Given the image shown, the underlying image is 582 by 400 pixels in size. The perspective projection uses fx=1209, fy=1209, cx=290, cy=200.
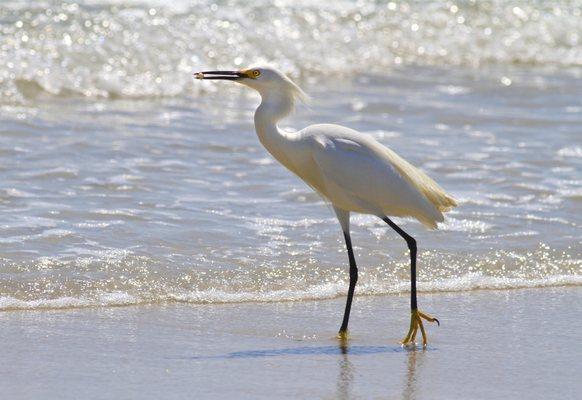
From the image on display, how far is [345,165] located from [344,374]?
3.82 ft

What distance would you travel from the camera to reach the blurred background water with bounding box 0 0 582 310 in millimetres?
6379

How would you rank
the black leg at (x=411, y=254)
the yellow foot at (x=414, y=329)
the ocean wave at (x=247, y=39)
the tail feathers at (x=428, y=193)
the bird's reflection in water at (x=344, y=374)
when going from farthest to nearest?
the ocean wave at (x=247, y=39), the tail feathers at (x=428, y=193), the black leg at (x=411, y=254), the yellow foot at (x=414, y=329), the bird's reflection in water at (x=344, y=374)

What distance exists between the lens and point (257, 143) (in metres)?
9.94

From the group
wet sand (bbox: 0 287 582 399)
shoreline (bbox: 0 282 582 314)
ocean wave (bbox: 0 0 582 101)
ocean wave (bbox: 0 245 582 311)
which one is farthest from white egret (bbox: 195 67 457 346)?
ocean wave (bbox: 0 0 582 101)

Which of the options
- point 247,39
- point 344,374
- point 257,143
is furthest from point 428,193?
point 247,39

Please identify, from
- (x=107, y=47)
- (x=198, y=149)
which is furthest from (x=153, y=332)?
(x=107, y=47)

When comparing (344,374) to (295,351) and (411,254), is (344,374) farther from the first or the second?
(411,254)

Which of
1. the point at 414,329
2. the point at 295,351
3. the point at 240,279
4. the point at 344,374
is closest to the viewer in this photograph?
the point at 344,374

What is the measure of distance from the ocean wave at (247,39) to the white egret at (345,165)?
5.80 m

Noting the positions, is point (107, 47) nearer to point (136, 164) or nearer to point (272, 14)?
point (272, 14)

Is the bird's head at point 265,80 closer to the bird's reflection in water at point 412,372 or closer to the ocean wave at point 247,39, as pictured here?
the bird's reflection in water at point 412,372

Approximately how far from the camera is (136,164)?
28.7ft

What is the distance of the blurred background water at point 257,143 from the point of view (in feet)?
20.9

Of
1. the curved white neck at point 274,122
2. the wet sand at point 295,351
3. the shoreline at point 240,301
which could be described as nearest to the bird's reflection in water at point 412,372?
the wet sand at point 295,351
